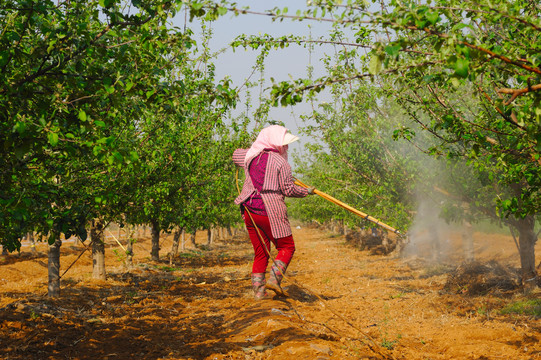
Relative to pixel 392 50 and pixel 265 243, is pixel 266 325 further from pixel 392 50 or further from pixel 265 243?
pixel 392 50

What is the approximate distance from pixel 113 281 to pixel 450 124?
11.1 meters

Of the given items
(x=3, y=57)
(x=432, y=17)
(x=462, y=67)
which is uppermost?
(x=3, y=57)

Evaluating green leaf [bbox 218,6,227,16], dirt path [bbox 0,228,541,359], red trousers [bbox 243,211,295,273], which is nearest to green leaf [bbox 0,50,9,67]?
green leaf [bbox 218,6,227,16]

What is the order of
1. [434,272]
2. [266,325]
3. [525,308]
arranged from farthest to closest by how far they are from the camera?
[434,272] < [525,308] < [266,325]

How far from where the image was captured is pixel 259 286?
7.38 meters

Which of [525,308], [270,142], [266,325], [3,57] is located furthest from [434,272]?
[3,57]

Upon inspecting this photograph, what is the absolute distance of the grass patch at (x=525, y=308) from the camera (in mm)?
8172

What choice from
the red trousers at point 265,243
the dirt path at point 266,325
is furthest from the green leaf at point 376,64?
the red trousers at point 265,243

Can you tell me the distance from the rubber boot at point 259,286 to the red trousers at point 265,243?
95mm

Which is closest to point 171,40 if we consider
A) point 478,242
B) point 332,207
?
point 332,207

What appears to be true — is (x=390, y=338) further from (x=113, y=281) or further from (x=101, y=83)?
(x=113, y=281)

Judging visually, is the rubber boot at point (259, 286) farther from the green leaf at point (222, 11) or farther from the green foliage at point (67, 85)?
the green leaf at point (222, 11)

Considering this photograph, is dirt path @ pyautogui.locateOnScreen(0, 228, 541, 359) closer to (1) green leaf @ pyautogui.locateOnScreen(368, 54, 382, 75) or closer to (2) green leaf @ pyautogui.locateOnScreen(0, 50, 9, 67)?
(1) green leaf @ pyautogui.locateOnScreen(368, 54, 382, 75)

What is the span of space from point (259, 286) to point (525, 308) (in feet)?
16.5
